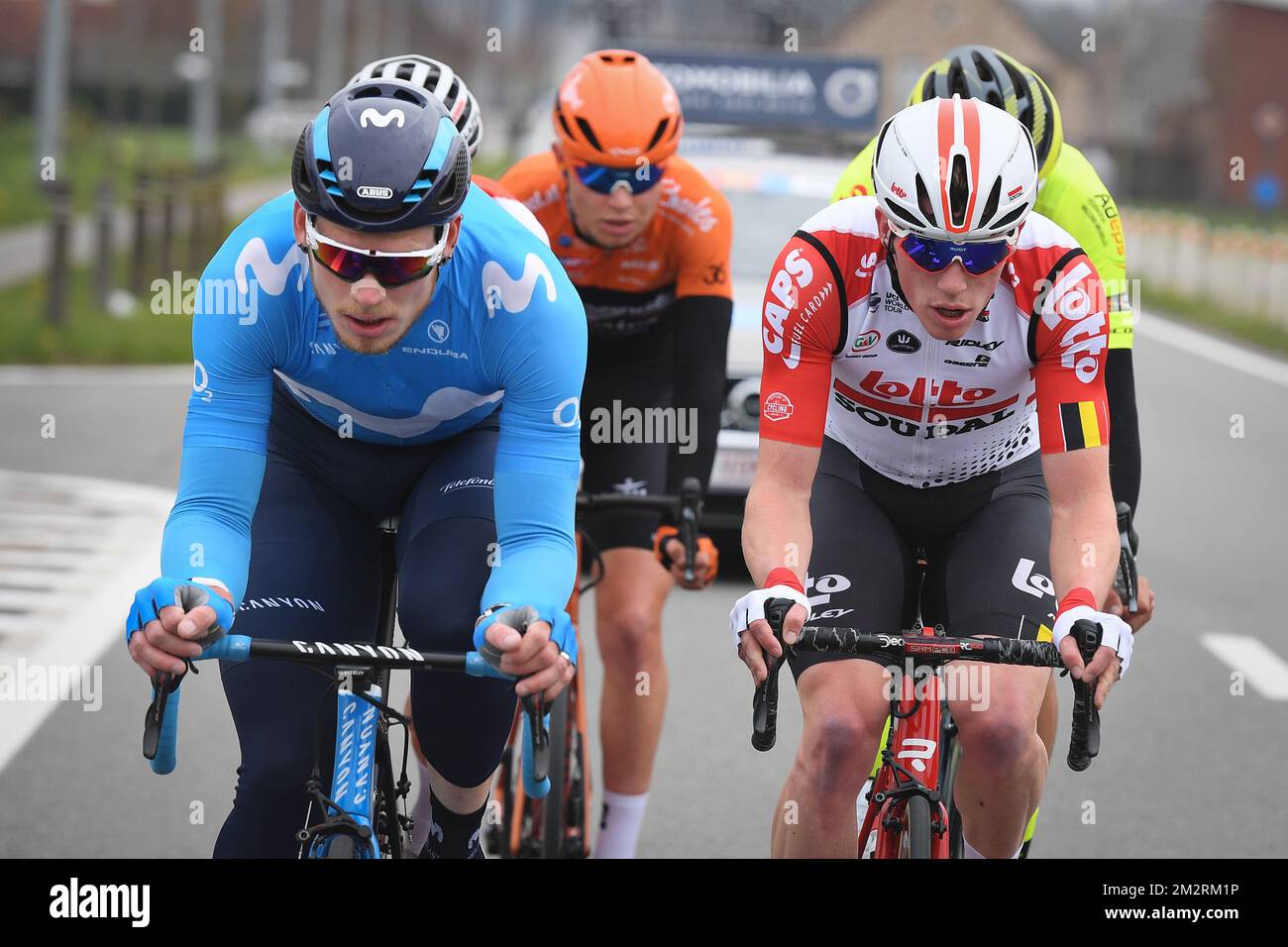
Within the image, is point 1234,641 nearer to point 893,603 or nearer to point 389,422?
point 893,603

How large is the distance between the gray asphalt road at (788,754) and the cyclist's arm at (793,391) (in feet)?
6.57

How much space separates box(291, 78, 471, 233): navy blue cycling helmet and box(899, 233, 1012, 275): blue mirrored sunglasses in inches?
37.9

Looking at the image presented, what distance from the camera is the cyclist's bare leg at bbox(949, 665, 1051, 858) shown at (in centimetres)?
392

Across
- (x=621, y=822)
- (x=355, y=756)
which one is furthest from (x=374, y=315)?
(x=621, y=822)

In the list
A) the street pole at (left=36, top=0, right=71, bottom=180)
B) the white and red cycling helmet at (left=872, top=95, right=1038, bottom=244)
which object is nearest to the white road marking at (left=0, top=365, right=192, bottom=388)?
the street pole at (left=36, top=0, right=71, bottom=180)

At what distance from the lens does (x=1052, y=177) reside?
15.8ft

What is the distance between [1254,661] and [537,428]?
17.9 feet

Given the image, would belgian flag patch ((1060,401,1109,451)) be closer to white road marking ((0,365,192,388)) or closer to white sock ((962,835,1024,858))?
white sock ((962,835,1024,858))

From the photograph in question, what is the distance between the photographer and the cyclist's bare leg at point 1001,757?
3924mm

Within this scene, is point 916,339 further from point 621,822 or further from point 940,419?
point 621,822

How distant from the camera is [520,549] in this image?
3.61 m
